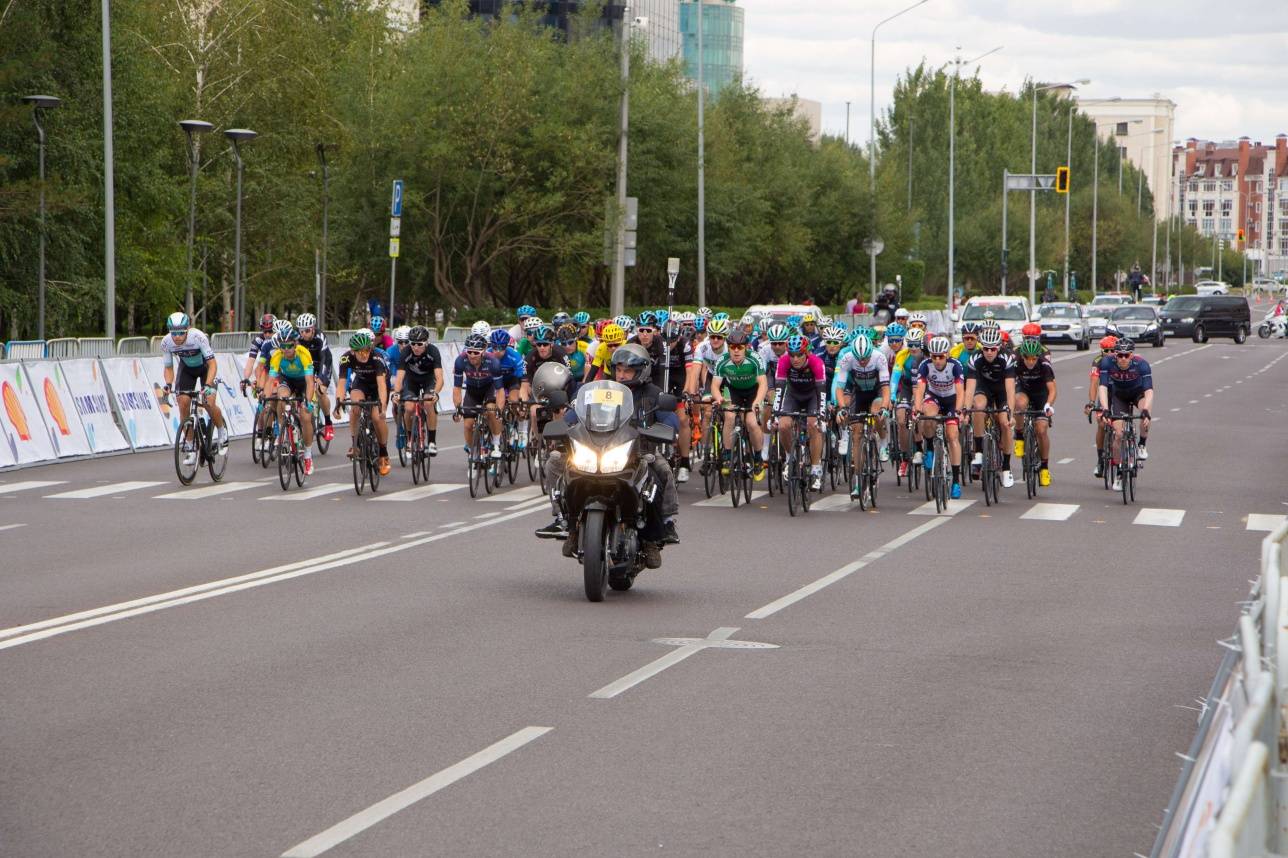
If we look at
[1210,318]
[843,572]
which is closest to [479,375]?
[843,572]

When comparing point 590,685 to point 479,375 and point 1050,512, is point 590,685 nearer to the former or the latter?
point 1050,512

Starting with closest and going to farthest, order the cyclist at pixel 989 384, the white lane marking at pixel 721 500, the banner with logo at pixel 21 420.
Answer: the white lane marking at pixel 721 500 < the cyclist at pixel 989 384 < the banner with logo at pixel 21 420

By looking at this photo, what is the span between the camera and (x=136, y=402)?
26203 mm

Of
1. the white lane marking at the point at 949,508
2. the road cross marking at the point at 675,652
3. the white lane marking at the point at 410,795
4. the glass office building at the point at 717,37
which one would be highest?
the glass office building at the point at 717,37

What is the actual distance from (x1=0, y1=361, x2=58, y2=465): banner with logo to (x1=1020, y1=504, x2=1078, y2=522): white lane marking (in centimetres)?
1190

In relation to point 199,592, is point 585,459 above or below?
above

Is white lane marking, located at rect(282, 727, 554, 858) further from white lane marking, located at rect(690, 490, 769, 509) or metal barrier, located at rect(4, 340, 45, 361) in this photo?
metal barrier, located at rect(4, 340, 45, 361)

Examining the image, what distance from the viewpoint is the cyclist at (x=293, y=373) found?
20.9 m

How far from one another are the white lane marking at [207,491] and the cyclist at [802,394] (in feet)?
19.0

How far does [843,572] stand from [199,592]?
14.9 feet

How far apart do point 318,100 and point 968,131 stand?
54.1 meters

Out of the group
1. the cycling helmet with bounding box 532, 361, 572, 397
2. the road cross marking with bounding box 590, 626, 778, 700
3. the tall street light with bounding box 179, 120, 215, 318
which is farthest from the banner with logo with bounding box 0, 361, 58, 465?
the tall street light with bounding box 179, 120, 215, 318

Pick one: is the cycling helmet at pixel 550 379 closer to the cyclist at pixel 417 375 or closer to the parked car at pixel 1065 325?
the cyclist at pixel 417 375

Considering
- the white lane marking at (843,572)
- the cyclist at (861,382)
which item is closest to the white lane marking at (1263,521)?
the white lane marking at (843,572)
